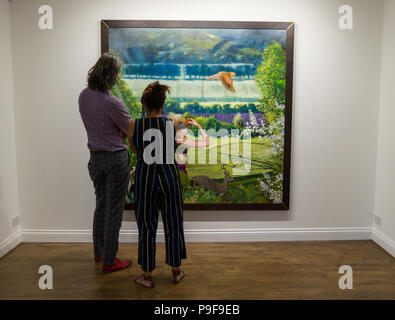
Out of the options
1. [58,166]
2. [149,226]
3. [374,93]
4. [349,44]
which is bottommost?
[149,226]

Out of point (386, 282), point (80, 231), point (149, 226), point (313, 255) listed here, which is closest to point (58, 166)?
point (80, 231)

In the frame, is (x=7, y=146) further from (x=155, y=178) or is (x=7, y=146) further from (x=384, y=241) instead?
(x=384, y=241)

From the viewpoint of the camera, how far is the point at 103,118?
2506mm

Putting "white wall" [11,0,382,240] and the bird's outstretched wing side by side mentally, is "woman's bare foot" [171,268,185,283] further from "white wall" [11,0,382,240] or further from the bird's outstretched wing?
the bird's outstretched wing

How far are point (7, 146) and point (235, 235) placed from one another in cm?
222

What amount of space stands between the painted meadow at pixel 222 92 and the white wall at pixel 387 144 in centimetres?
92

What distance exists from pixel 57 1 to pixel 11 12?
420 mm

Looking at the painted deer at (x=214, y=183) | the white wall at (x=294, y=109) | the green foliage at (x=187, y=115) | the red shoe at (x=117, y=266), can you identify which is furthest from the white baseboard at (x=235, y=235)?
the green foliage at (x=187, y=115)

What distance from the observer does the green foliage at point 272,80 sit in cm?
316

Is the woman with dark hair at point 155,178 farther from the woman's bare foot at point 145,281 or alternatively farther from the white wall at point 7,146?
the white wall at point 7,146

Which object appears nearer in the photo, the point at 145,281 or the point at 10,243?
the point at 145,281

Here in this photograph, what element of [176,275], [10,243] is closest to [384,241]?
[176,275]
